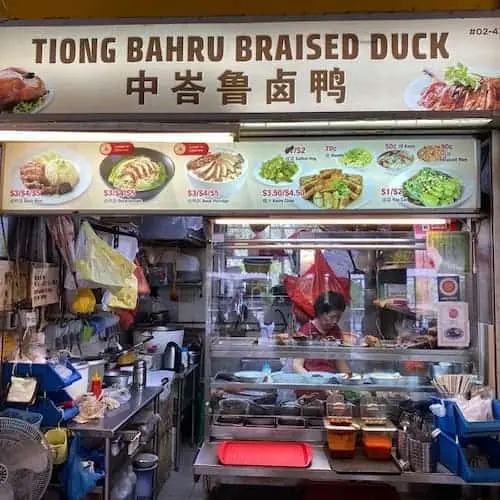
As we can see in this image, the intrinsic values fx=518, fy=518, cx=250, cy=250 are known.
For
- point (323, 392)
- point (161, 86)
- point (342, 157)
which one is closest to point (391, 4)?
point (342, 157)

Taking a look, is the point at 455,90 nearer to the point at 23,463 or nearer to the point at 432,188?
the point at 432,188

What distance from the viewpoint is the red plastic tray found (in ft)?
8.31

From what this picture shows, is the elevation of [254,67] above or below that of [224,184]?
above

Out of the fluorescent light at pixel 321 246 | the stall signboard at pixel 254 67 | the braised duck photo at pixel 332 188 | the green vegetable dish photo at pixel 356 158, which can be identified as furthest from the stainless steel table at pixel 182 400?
the stall signboard at pixel 254 67

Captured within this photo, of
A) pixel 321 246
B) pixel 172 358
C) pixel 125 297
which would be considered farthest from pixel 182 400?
pixel 321 246

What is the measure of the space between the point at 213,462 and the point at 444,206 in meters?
1.65

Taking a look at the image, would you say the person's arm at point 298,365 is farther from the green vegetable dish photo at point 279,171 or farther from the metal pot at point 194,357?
the metal pot at point 194,357

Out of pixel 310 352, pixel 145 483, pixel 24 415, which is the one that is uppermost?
pixel 310 352

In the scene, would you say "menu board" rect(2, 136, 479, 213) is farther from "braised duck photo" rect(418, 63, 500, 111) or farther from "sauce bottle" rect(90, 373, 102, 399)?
"sauce bottle" rect(90, 373, 102, 399)

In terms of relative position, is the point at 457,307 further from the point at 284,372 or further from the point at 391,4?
the point at 391,4

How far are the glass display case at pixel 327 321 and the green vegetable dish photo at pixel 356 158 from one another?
28.0 inches

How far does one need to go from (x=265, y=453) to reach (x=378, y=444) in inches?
22.6

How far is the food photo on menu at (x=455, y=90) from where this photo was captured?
211 centimetres

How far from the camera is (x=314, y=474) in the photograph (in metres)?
2.45
